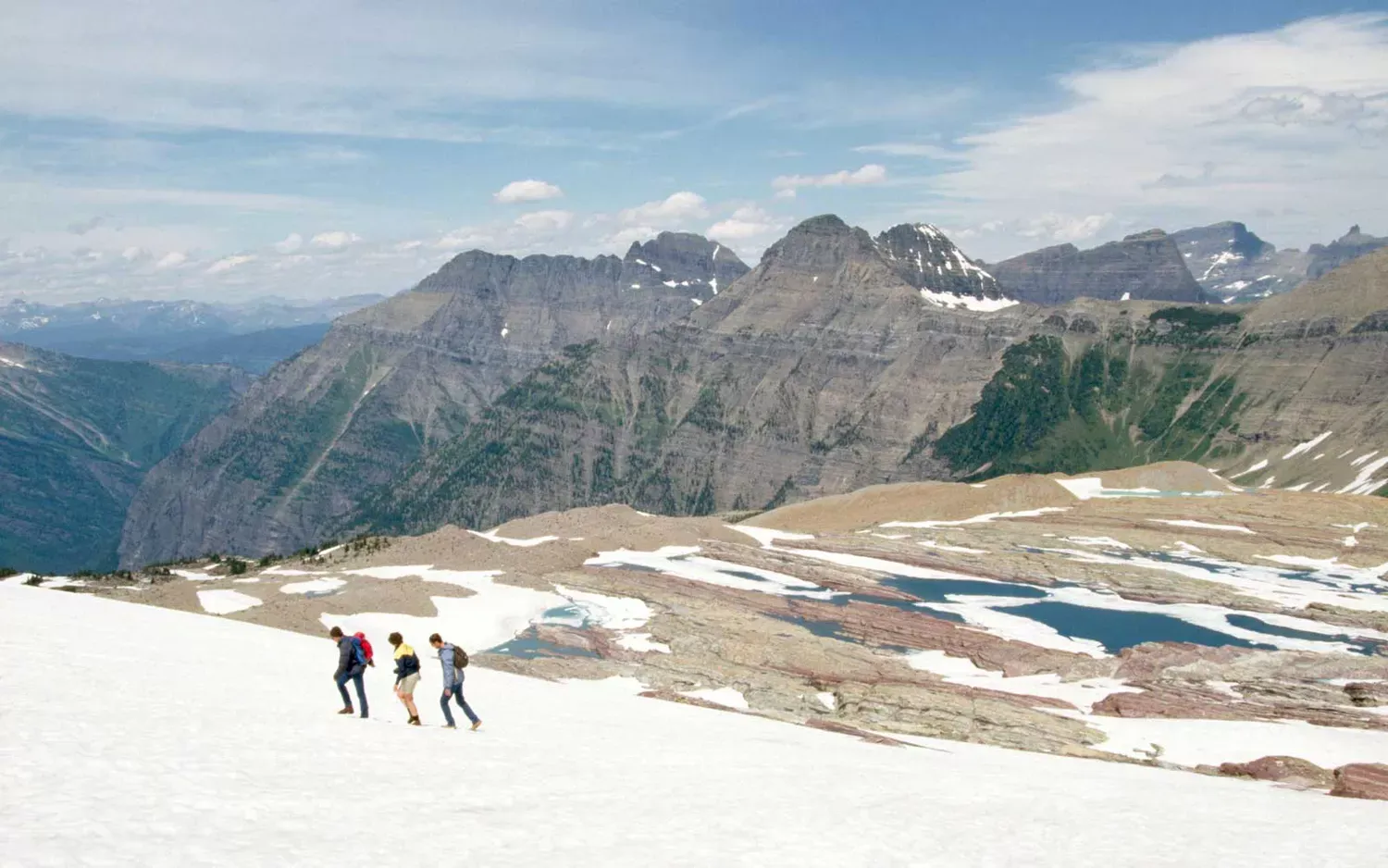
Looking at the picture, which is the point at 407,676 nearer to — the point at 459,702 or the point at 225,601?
the point at 459,702

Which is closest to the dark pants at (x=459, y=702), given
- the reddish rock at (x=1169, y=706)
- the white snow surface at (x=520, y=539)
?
the reddish rock at (x=1169, y=706)

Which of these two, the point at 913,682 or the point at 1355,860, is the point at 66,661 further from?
the point at 913,682

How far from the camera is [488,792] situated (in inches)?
863

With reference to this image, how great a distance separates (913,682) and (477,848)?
5675cm

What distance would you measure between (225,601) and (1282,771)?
6983 centimetres

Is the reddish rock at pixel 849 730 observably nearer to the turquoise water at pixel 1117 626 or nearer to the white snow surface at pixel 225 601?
the turquoise water at pixel 1117 626

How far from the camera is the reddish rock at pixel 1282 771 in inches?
1715

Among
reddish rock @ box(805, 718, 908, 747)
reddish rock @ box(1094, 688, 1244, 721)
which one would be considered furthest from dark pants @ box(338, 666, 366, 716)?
reddish rock @ box(1094, 688, 1244, 721)

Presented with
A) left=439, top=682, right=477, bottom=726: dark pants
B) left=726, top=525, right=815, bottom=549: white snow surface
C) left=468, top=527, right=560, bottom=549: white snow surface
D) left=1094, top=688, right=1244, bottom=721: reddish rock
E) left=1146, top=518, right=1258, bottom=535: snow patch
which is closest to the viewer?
left=439, top=682, right=477, bottom=726: dark pants

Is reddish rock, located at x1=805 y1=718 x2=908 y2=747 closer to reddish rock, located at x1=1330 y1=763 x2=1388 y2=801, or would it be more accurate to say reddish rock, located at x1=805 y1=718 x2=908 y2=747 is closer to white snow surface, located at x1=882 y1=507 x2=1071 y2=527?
reddish rock, located at x1=1330 y1=763 x2=1388 y2=801

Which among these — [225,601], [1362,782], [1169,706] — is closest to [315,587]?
[225,601]

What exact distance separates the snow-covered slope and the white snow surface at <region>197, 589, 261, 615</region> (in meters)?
42.3

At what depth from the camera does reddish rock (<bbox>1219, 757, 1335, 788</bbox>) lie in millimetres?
43562

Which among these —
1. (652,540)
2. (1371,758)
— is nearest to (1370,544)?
(652,540)
